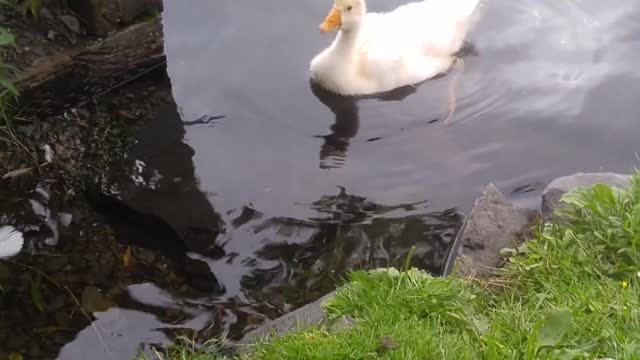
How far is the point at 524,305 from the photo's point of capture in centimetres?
304

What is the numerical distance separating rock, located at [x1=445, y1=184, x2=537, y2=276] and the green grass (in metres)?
0.16

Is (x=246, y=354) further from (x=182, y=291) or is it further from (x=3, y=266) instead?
(x=3, y=266)

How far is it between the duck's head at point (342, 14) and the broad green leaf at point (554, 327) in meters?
2.78

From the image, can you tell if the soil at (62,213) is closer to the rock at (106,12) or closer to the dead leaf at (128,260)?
the dead leaf at (128,260)

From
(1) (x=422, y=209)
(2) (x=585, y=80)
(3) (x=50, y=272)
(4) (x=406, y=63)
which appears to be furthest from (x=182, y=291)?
(2) (x=585, y=80)

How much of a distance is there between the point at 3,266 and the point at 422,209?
213 centimetres

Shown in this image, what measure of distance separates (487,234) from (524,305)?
65cm

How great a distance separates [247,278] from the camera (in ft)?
12.5

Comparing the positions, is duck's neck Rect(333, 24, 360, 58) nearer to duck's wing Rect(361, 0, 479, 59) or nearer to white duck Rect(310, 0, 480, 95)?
white duck Rect(310, 0, 480, 95)

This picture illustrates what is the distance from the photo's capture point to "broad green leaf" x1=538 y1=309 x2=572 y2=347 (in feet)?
8.38

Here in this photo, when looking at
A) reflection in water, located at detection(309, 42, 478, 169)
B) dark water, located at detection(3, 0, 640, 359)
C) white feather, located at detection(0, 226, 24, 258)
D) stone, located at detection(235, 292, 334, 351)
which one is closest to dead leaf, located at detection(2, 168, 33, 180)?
white feather, located at detection(0, 226, 24, 258)

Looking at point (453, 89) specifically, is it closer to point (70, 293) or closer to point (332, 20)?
point (332, 20)

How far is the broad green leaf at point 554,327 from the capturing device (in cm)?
255

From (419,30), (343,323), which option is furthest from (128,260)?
(419,30)
